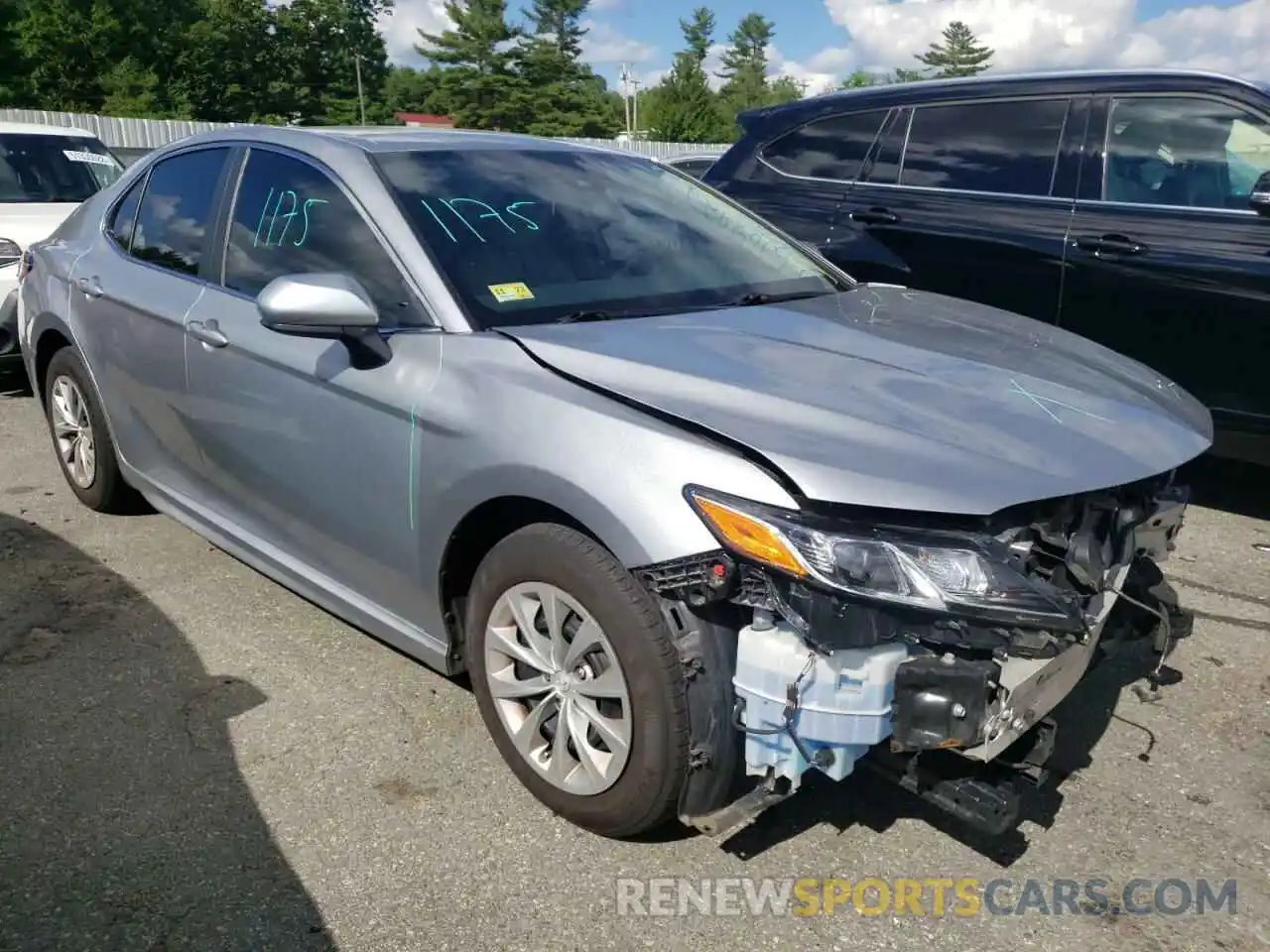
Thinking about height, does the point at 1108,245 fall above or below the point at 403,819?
above

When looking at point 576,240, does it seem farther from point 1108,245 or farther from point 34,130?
point 34,130

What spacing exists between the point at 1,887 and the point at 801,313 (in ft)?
8.03

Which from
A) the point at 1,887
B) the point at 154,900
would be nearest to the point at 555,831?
the point at 154,900

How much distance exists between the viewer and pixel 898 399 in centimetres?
255

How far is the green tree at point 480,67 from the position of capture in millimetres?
67562

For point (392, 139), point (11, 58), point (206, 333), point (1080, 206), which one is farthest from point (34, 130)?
point (11, 58)

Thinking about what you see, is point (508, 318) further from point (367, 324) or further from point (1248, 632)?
point (1248, 632)

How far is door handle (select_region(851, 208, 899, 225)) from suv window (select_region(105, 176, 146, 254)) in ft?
11.0

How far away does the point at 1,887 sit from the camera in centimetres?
253

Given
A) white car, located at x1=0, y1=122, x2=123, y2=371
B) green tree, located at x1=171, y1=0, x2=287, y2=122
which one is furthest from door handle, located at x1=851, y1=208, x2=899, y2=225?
green tree, located at x1=171, y1=0, x2=287, y2=122

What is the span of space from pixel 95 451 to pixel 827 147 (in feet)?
12.9

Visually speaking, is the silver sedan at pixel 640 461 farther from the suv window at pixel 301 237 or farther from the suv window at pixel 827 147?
the suv window at pixel 827 147

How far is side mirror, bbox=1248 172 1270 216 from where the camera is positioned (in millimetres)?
4492

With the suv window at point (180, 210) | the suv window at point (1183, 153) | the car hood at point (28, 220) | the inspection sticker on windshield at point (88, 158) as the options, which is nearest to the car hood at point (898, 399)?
the suv window at point (180, 210)
